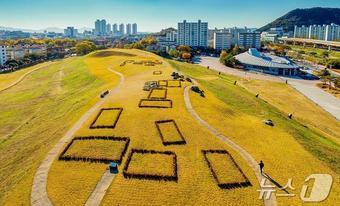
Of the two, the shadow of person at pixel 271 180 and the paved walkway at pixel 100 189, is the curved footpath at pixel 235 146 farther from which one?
the paved walkway at pixel 100 189

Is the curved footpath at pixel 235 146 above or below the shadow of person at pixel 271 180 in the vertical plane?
above

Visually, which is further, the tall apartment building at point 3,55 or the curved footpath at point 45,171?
the tall apartment building at point 3,55

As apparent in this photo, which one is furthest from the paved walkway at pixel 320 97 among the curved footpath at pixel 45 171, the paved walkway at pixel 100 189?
the paved walkway at pixel 100 189

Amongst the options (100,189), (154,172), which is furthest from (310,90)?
(100,189)

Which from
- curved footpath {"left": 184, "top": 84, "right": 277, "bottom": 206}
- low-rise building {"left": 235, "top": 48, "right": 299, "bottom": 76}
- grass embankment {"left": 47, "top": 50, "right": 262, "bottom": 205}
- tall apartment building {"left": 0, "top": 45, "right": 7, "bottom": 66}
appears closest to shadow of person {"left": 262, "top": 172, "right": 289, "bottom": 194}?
curved footpath {"left": 184, "top": 84, "right": 277, "bottom": 206}

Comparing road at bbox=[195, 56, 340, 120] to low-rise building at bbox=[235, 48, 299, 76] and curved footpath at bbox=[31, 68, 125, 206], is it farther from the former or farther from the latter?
curved footpath at bbox=[31, 68, 125, 206]

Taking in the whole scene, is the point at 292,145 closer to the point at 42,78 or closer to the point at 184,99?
the point at 184,99
